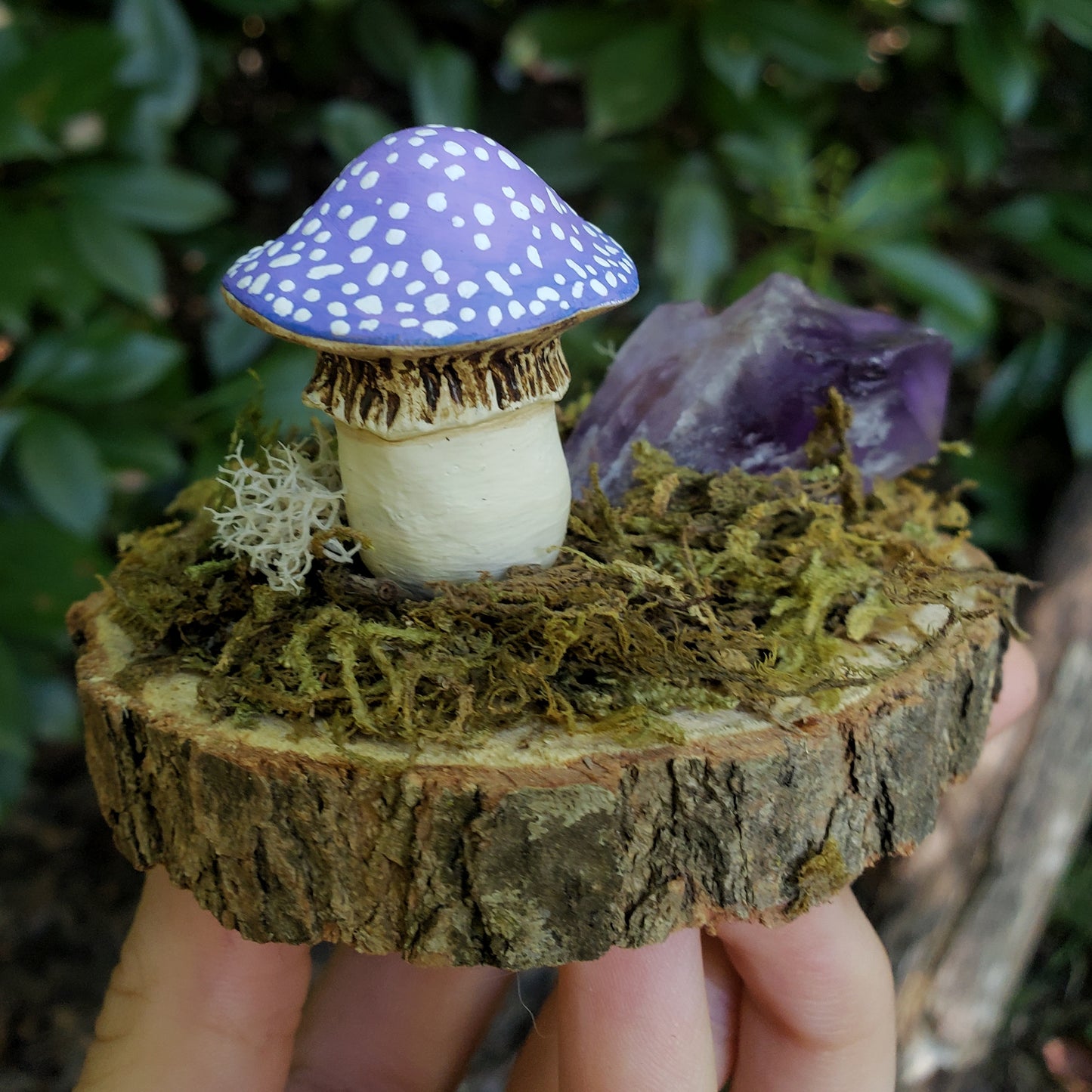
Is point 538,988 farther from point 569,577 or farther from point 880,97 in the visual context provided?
point 880,97

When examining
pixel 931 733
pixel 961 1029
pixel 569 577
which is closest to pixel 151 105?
pixel 569 577

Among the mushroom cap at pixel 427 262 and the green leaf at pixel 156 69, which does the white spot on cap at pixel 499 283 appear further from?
the green leaf at pixel 156 69

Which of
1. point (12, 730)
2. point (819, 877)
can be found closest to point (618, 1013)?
point (819, 877)

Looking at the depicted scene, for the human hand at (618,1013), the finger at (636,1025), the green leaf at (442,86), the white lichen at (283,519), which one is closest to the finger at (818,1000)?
the human hand at (618,1013)

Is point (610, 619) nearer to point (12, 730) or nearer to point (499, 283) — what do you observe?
point (499, 283)

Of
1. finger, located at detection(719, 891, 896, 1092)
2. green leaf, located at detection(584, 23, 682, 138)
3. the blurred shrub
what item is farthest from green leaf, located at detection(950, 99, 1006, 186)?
finger, located at detection(719, 891, 896, 1092)

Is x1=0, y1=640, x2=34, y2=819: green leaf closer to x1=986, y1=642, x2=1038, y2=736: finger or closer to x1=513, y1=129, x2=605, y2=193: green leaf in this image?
x1=513, y1=129, x2=605, y2=193: green leaf
